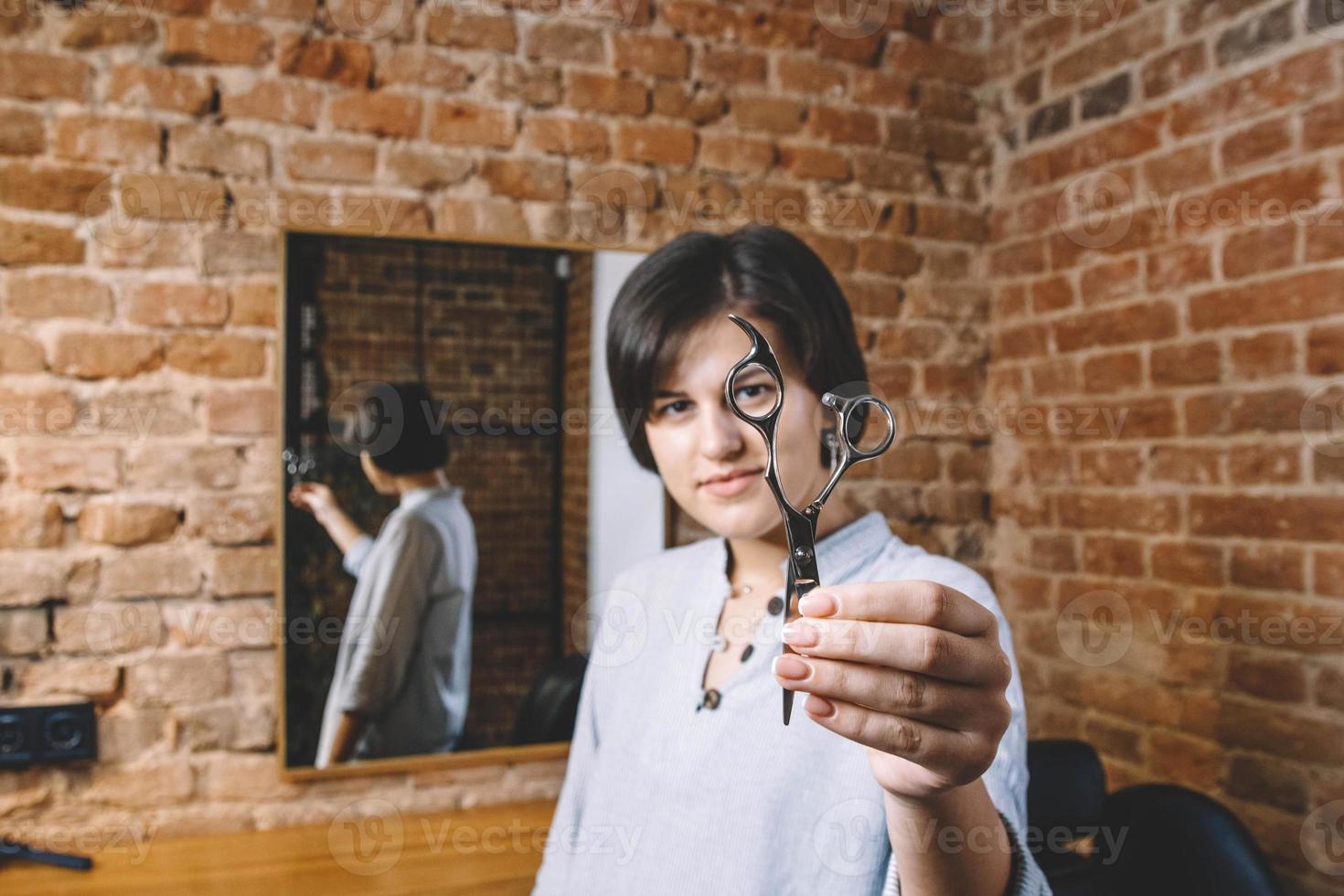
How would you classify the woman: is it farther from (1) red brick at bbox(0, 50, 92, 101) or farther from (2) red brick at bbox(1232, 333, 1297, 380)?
(1) red brick at bbox(0, 50, 92, 101)

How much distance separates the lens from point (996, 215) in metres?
2.14

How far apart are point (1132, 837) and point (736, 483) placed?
0.90 m

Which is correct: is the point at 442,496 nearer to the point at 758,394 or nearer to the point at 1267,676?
the point at 758,394

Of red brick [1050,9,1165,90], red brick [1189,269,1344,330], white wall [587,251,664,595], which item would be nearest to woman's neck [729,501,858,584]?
white wall [587,251,664,595]

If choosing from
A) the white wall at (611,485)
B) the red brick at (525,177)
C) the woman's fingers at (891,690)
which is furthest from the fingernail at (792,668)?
the red brick at (525,177)

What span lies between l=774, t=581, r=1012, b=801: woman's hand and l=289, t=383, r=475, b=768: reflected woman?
119cm

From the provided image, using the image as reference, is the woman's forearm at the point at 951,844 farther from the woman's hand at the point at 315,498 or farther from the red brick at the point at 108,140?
the red brick at the point at 108,140

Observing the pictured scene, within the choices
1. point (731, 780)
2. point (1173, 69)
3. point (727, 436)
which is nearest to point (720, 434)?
point (727, 436)

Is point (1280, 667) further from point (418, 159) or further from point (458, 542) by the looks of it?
point (418, 159)

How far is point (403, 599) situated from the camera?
1.66 m

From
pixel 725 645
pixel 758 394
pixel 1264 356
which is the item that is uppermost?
pixel 1264 356

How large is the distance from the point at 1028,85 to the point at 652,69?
2.90 feet

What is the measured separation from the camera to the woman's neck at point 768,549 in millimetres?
1152

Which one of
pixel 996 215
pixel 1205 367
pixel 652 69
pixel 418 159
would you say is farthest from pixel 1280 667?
pixel 418 159
